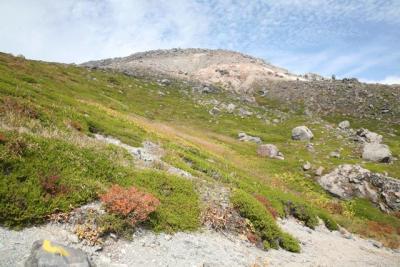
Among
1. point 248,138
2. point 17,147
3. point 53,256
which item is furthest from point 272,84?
point 53,256

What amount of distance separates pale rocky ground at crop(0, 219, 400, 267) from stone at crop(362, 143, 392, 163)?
41676 mm

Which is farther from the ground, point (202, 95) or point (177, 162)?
point (202, 95)

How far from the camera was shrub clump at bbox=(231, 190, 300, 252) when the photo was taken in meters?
20.0

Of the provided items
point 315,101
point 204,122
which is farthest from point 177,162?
point 315,101

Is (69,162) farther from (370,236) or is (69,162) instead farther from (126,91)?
(126,91)

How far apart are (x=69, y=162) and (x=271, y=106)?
Result: 10596 centimetres

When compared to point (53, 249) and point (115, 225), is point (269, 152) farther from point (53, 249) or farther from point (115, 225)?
point (53, 249)

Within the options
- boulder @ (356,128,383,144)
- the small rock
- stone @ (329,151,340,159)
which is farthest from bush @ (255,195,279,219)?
boulder @ (356,128,383,144)

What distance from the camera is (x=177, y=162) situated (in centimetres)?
2481

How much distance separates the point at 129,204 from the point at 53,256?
4517 millimetres

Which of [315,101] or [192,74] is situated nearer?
[315,101]

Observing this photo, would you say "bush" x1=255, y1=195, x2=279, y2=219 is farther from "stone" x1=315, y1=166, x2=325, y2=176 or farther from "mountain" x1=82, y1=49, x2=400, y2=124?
"mountain" x1=82, y1=49, x2=400, y2=124

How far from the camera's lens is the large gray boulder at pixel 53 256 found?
10914 millimetres

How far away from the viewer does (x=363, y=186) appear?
42406mm
